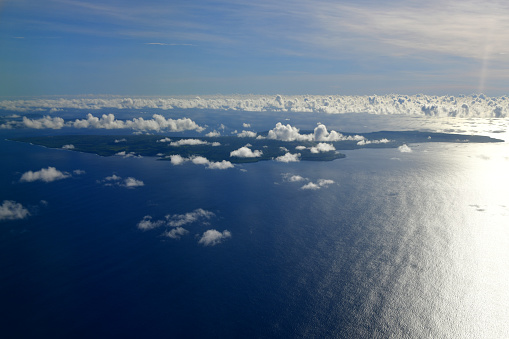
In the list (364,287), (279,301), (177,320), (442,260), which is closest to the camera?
(177,320)

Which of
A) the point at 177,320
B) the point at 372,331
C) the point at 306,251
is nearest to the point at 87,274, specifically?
the point at 177,320

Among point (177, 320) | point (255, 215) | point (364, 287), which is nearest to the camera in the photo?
point (177, 320)

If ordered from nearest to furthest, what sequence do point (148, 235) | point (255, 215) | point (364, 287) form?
point (364, 287)
point (148, 235)
point (255, 215)

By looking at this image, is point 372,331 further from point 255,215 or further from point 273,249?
point 255,215

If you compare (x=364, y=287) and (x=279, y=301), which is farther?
(x=364, y=287)

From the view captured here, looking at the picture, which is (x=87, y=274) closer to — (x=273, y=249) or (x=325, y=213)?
(x=273, y=249)

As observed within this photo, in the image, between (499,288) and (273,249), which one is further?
(273,249)

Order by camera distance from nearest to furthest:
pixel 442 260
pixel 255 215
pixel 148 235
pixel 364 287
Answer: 1. pixel 364 287
2. pixel 442 260
3. pixel 148 235
4. pixel 255 215

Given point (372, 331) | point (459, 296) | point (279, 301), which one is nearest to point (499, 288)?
point (459, 296)

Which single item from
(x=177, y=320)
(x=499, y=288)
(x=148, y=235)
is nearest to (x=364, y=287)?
(x=499, y=288)

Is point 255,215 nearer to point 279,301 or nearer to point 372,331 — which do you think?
point 279,301
